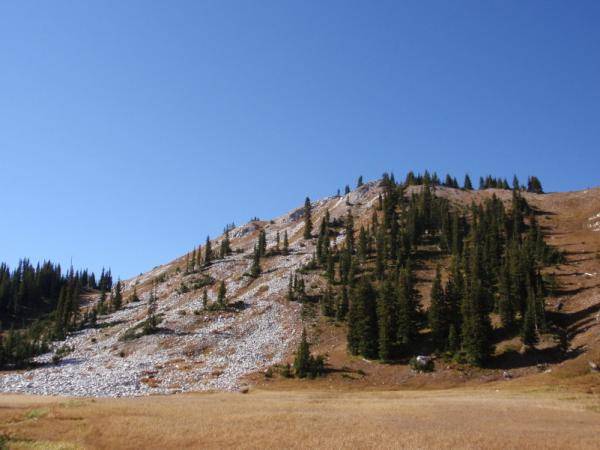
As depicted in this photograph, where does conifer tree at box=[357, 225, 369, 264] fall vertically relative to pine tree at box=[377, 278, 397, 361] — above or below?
above

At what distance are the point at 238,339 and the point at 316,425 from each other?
231ft

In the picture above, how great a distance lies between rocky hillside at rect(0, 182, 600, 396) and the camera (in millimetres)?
73312

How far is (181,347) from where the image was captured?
98.9 m

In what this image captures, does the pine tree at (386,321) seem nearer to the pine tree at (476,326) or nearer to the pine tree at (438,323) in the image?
the pine tree at (438,323)

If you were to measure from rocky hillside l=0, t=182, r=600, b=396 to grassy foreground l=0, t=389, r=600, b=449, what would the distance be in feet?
84.5

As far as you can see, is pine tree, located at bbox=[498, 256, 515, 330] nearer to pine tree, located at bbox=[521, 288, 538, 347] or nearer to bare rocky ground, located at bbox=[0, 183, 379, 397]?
pine tree, located at bbox=[521, 288, 538, 347]

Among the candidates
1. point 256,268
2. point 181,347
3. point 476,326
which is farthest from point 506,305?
point 256,268

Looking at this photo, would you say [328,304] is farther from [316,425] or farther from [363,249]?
[316,425]

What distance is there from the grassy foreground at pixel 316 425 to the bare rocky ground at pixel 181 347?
30.4 meters

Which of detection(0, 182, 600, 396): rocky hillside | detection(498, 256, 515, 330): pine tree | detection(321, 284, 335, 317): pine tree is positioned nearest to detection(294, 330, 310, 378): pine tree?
detection(0, 182, 600, 396): rocky hillside

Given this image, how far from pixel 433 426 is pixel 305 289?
93.7 m

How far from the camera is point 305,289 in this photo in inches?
4963

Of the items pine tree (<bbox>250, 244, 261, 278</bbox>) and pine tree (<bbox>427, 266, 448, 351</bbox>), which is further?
pine tree (<bbox>250, 244, 261, 278</bbox>)

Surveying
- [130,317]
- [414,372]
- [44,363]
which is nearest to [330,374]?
[414,372]
